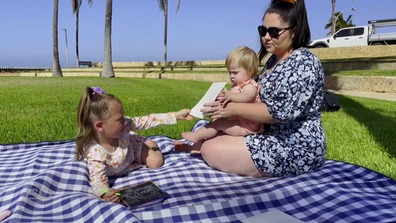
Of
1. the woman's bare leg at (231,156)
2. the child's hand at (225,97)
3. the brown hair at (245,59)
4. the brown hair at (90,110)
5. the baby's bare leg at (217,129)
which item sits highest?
the brown hair at (245,59)

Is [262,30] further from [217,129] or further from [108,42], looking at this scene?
[108,42]

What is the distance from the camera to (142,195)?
2531 millimetres

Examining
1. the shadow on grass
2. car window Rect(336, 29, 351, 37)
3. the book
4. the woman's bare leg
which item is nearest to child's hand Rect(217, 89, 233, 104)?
the woman's bare leg

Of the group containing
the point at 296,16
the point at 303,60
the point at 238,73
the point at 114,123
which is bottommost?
the point at 114,123

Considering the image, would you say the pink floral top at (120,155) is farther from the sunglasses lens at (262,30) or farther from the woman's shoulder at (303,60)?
the woman's shoulder at (303,60)

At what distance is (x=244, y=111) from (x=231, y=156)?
1.59ft

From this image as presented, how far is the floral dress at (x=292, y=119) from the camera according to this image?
2.61 m

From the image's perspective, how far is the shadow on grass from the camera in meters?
4.45

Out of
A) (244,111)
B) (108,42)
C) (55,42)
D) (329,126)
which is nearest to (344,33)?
(108,42)

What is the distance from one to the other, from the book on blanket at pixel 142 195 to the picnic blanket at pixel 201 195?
57 millimetres

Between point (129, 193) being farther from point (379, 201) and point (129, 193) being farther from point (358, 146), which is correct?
point (358, 146)

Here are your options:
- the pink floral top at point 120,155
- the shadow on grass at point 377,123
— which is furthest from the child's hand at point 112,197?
the shadow on grass at point 377,123

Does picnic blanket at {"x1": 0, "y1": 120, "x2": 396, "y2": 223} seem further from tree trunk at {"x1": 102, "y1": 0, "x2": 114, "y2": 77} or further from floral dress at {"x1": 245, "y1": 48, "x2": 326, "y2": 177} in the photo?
tree trunk at {"x1": 102, "y1": 0, "x2": 114, "y2": 77}

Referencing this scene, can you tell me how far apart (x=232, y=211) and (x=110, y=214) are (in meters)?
0.80
